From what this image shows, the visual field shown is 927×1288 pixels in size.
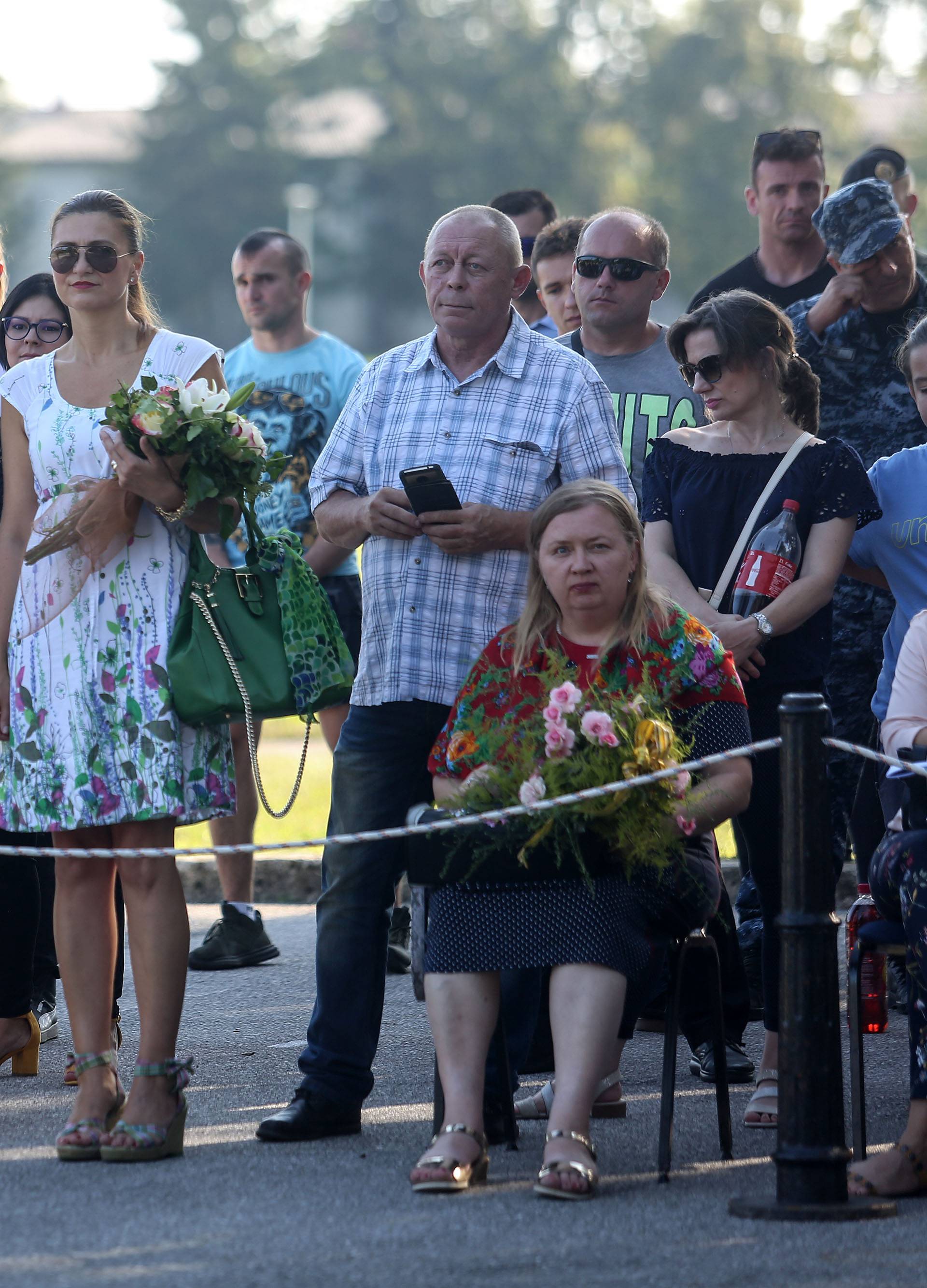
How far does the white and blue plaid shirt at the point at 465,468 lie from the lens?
4.78 m

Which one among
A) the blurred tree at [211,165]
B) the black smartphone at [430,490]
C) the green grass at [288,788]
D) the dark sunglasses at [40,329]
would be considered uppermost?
the blurred tree at [211,165]

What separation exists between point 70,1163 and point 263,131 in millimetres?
73768

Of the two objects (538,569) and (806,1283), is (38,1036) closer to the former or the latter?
(538,569)

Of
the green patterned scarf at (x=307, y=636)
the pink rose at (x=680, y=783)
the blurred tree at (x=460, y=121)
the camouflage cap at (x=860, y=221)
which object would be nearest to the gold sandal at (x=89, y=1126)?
the green patterned scarf at (x=307, y=636)

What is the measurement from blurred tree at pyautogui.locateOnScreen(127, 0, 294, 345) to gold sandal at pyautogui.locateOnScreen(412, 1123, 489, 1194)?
6347 centimetres

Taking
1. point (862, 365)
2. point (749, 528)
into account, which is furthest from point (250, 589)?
point (862, 365)

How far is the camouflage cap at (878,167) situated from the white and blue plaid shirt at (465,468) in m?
2.97

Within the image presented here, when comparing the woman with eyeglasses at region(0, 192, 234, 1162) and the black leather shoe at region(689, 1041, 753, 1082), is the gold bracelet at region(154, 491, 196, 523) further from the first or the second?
the black leather shoe at region(689, 1041, 753, 1082)

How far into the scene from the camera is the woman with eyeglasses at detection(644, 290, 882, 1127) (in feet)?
16.8

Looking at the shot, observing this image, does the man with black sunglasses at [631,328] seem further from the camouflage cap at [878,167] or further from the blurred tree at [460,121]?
the blurred tree at [460,121]

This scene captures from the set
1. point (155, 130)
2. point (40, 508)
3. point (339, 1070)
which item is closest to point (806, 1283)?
point (339, 1070)

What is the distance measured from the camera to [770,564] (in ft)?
17.0

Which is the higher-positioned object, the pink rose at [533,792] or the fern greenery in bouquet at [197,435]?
the fern greenery in bouquet at [197,435]

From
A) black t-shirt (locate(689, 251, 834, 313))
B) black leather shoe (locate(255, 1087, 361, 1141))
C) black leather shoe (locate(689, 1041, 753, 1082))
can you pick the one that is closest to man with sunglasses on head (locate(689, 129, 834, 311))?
black t-shirt (locate(689, 251, 834, 313))
